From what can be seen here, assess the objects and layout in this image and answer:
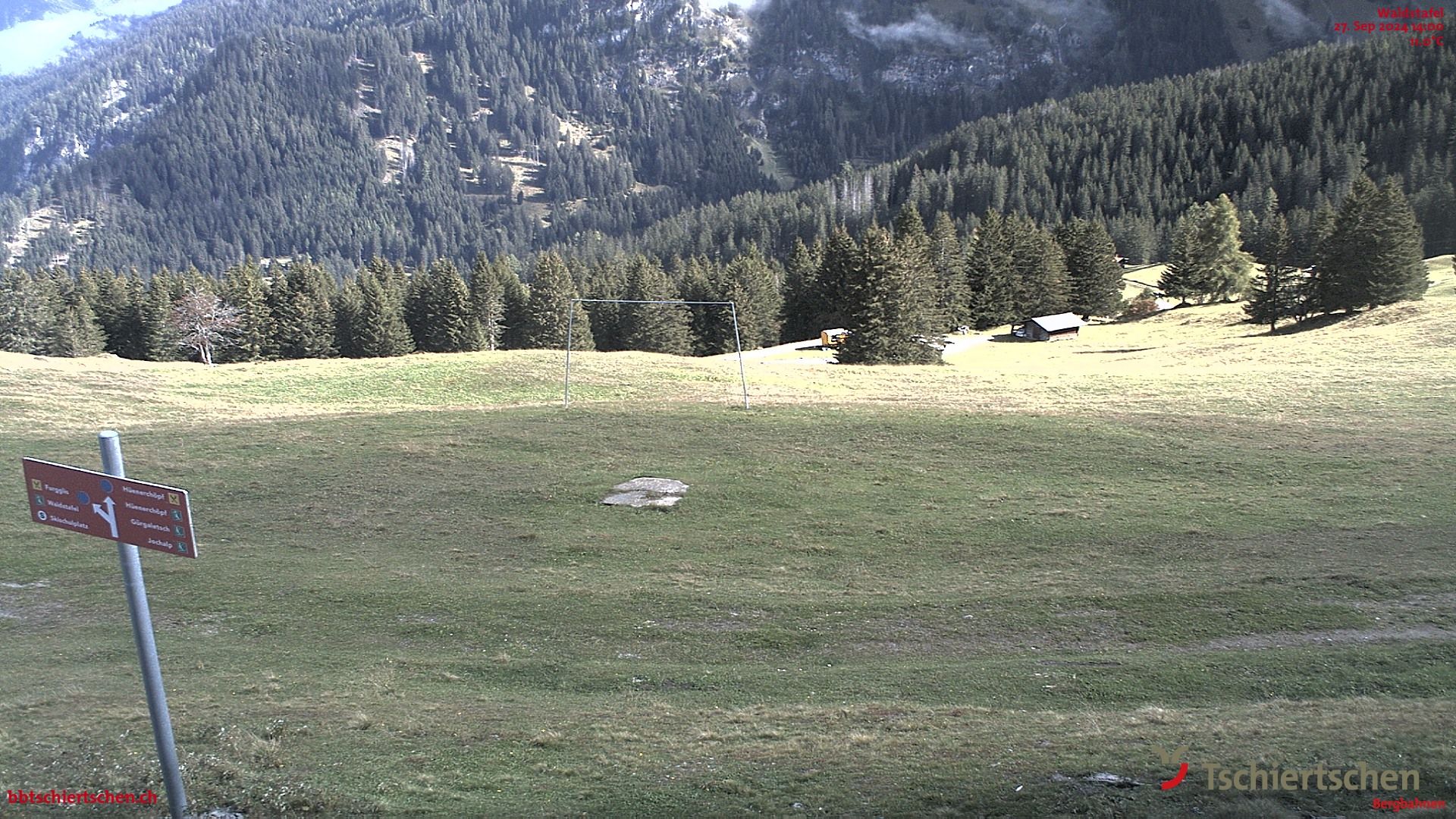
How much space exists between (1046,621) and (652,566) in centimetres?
989

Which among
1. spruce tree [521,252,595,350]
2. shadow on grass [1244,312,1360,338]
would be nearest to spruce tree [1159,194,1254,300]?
shadow on grass [1244,312,1360,338]

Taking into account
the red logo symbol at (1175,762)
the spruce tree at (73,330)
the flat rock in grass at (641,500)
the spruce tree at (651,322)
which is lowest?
the flat rock in grass at (641,500)

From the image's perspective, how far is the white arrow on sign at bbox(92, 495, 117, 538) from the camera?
341 inches

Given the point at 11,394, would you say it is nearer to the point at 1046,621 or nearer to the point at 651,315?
the point at 1046,621

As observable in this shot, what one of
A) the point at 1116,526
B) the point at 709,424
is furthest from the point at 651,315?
the point at 1116,526

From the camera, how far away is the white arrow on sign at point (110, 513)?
8672mm

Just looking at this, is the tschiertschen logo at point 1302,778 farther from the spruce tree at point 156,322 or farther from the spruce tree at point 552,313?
the spruce tree at point 156,322

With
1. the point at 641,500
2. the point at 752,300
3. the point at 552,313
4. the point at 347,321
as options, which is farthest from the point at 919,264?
the point at 347,321

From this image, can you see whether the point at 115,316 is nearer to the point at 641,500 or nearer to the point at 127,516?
the point at 641,500

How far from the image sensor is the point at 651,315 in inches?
4016

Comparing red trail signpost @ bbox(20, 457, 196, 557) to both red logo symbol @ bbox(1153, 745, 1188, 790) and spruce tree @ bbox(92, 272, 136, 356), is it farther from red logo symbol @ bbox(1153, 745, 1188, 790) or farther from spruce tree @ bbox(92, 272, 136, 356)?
spruce tree @ bbox(92, 272, 136, 356)

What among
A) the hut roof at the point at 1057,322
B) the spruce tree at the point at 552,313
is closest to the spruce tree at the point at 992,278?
the hut roof at the point at 1057,322

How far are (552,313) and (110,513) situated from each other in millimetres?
97326

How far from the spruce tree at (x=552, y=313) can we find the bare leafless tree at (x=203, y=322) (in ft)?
103
